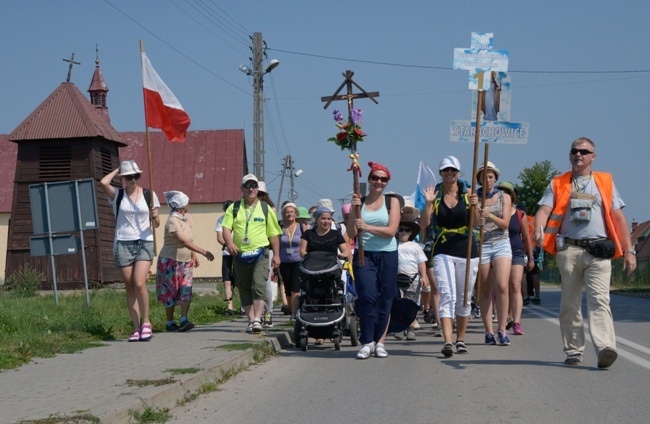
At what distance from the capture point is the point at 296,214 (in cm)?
1639

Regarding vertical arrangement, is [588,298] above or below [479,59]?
below

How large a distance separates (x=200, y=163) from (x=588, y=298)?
50615 millimetres

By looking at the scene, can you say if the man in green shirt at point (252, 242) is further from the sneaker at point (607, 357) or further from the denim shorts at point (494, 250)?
the sneaker at point (607, 357)

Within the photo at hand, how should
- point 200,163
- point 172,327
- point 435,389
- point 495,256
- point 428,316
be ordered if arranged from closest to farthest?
Result: point 435,389 → point 495,256 → point 172,327 → point 428,316 → point 200,163

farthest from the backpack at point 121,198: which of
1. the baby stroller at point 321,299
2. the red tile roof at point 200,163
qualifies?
the red tile roof at point 200,163

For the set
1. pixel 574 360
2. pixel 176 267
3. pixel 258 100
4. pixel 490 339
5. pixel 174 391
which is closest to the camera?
pixel 174 391

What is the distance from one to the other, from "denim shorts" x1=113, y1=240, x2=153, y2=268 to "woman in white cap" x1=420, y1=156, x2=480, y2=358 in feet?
11.2

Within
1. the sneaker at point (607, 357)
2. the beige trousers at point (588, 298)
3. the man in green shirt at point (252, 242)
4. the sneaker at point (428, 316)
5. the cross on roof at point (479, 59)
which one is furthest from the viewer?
the sneaker at point (428, 316)

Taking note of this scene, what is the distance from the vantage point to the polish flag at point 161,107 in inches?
533

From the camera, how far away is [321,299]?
12148 millimetres

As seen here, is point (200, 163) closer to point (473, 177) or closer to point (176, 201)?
point (176, 201)

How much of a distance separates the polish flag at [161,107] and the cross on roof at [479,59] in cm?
419

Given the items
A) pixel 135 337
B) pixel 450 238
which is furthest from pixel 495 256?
pixel 135 337

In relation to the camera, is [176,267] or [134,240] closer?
[134,240]
